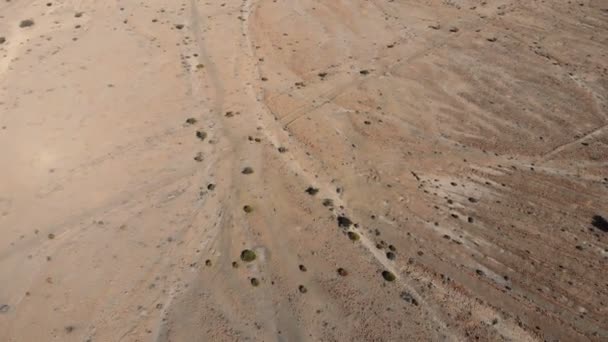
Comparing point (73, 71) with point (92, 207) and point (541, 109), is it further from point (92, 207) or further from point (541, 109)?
point (541, 109)

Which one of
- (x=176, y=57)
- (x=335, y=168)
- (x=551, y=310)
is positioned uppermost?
(x=176, y=57)

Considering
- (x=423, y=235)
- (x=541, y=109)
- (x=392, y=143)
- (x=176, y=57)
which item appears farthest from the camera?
(x=176, y=57)

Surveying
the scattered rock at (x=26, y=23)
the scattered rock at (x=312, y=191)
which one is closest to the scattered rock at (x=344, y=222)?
the scattered rock at (x=312, y=191)

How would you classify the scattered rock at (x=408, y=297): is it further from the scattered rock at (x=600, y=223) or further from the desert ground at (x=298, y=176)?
the scattered rock at (x=600, y=223)

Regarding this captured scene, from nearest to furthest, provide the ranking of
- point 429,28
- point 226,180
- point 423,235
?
point 423,235 < point 226,180 < point 429,28

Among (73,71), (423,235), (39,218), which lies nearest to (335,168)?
Result: (423,235)

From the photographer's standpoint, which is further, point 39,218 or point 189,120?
point 189,120

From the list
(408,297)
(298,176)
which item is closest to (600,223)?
(408,297)

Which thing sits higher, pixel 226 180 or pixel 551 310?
pixel 226 180

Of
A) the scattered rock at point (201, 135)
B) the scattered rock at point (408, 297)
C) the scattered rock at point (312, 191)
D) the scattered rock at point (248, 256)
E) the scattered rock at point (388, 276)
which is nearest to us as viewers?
the scattered rock at point (408, 297)
